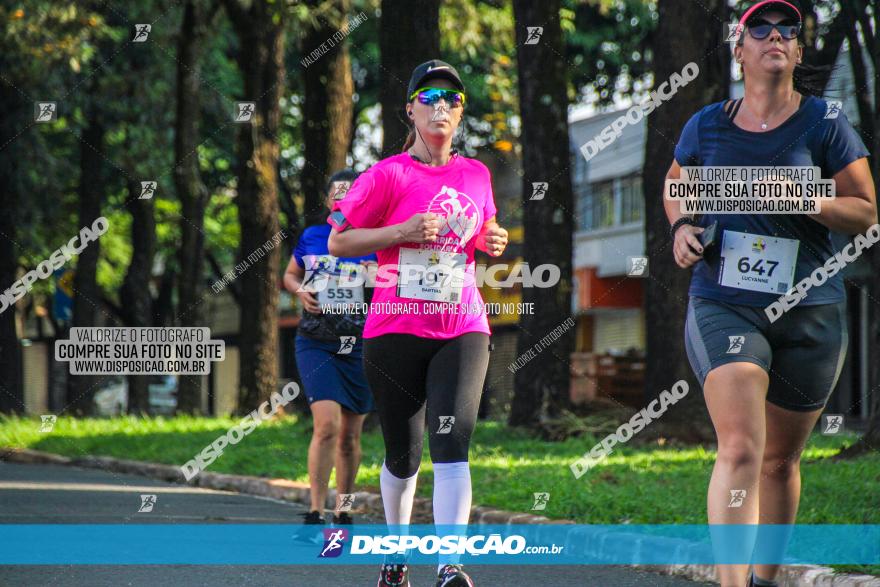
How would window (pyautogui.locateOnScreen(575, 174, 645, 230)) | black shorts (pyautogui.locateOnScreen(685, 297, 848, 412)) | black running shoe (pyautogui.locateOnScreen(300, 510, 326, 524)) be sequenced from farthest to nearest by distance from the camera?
window (pyautogui.locateOnScreen(575, 174, 645, 230)) < black running shoe (pyautogui.locateOnScreen(300, 510, 326, 524)) < black shorts (pyautogui.locateOnScreen(685, 297, 848, 412))

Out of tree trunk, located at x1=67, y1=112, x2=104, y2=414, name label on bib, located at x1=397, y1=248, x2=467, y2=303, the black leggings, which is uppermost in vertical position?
tree trunk, located at x1=67, y1=112, x2=104, y2=414

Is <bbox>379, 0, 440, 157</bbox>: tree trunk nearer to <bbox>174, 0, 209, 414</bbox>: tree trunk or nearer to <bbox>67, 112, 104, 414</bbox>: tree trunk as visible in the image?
<bbox>174, 0, 209, 414</bbox>: tree trunk

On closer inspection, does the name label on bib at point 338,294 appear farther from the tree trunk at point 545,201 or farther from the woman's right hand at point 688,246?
the tree trunk at point 545,201

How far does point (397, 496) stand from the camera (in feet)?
18.7

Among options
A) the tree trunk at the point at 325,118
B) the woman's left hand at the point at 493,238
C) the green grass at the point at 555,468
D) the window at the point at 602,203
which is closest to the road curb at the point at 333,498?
the green grass at the point at 555,468

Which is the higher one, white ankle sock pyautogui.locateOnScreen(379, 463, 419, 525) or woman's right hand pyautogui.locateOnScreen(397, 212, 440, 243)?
woman's right hand pyautogui.locateOnScreen(397, 212, 440, 243)

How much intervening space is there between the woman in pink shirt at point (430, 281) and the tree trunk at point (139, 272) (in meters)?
21.7

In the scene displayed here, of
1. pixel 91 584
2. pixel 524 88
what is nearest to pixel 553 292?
pixel 524 88

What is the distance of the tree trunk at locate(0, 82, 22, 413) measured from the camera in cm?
2470

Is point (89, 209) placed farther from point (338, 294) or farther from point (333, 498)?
point (338, 294)

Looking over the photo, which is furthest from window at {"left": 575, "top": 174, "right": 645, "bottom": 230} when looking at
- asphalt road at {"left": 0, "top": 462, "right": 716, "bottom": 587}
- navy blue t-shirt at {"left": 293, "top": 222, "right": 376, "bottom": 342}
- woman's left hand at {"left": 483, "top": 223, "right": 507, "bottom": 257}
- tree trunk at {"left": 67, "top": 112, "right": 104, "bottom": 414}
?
woman's left hand at {"left": 483, "top": 223, "right": 507, "bottom": 257}

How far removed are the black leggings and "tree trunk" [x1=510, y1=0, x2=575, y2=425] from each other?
9276 mm

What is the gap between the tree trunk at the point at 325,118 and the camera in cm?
1722

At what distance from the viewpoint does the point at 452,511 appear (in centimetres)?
530
